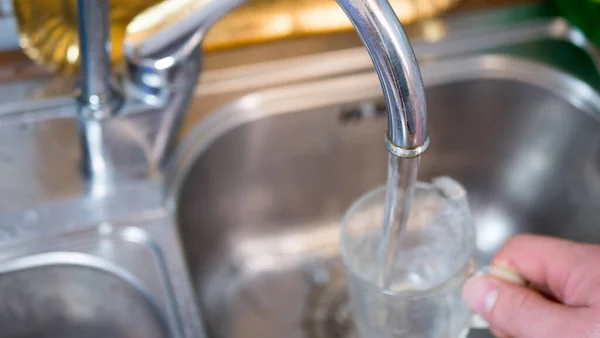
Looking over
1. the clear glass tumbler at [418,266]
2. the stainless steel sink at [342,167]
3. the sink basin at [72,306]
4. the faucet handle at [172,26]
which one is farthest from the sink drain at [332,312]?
the faucet handle at [172,26]

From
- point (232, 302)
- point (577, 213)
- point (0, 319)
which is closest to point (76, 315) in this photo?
point (0, 319)

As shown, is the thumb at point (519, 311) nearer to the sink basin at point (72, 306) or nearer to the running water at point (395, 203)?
the running water at point (395, 203)

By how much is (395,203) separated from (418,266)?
208 mm

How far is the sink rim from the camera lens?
0.64 m

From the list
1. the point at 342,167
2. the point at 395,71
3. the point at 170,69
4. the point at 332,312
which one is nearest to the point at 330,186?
the point at 342,167

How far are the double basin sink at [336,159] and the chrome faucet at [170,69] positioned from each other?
5cm

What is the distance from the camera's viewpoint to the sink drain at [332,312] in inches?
27.4

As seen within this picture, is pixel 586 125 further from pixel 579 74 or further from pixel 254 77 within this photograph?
pixel 254 77

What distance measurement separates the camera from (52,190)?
60 centimetres

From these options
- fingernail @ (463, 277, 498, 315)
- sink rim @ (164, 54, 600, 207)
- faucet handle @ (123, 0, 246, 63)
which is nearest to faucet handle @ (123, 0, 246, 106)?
faucet handle @ (123, 0, 246, 63)

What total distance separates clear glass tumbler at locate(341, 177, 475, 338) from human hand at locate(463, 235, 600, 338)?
0.03 meters

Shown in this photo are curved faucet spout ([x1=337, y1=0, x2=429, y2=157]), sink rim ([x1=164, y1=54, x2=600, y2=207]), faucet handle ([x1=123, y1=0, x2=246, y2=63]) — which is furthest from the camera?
sink rim ([x1=164, y1=54, x2=600, y2=207])

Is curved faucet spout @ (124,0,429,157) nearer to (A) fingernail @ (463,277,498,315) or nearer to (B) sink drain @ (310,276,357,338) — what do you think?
A: (A) fingernail @ (463,277,498,315)

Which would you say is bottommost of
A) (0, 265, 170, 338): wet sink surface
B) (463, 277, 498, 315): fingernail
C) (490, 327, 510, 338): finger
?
(0, 265, 170, 338): wet sink surface
